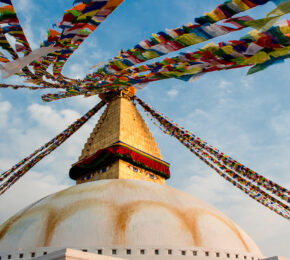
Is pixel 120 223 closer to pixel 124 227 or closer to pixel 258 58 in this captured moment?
pixel 124 227

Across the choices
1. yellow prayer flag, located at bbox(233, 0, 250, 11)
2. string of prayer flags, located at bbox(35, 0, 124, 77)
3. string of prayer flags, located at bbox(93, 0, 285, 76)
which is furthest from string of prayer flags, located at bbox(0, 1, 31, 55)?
yellow prayer flag, located at bbox(233, 0, 250, 11)

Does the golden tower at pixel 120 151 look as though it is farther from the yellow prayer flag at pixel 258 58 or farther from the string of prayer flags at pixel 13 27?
the yellow prayer flag at pixel 258 58

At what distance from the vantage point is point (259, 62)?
15.6 ft

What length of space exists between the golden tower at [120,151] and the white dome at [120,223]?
2522mm

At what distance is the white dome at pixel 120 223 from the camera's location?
6988mm

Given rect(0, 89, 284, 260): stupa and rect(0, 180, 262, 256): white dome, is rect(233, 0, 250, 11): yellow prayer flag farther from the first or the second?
rect(0, 180, 262, 256): white dome

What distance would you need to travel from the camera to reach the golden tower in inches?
441

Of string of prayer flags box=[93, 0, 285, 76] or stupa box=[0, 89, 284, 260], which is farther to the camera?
stupa box=[0, 89, 284, 260]

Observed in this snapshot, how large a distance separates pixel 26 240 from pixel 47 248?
66 centimetres

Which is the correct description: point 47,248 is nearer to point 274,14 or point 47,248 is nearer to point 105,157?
point 105,157

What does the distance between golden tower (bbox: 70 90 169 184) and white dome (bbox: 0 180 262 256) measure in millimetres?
2522

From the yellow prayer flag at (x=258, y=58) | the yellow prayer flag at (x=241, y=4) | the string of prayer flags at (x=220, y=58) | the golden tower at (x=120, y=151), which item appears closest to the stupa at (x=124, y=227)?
the golden tower at (x=120, y=151)

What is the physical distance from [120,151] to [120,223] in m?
4.19

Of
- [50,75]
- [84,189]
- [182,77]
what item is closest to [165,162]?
[84,189]
